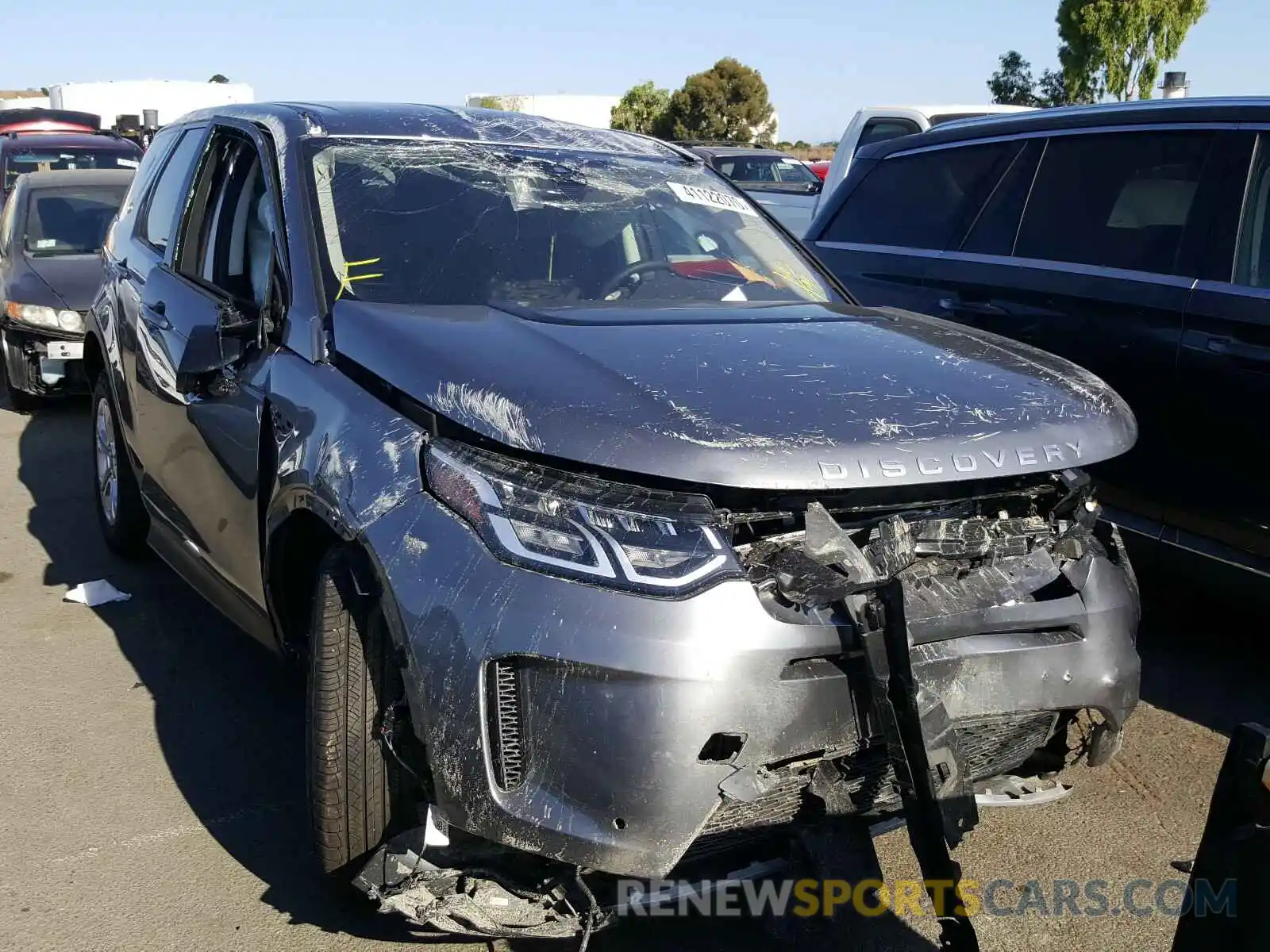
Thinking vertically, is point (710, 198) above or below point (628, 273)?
above

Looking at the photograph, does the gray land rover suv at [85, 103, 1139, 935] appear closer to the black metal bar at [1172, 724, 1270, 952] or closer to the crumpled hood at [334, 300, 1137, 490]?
the crumpled hood at [334, 300, 1137, 490]

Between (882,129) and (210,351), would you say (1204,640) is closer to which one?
(210,351)

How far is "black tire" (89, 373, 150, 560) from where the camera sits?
5.01 m

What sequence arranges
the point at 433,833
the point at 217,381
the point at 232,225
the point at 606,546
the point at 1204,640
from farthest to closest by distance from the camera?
1. the point at 1204,640
2. the point at 232,225
3. the point at 217,381
4. the point at 433,833
5. the point at 606,546

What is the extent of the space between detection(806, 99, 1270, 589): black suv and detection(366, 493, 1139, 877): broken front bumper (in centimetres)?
209

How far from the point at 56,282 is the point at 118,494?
4109mm

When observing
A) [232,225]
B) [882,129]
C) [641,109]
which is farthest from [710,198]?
[641,109]

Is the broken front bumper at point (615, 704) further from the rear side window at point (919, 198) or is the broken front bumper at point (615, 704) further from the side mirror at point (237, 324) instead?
the rear side window at point (919, 198)

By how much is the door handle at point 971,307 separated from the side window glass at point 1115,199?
0.25 m

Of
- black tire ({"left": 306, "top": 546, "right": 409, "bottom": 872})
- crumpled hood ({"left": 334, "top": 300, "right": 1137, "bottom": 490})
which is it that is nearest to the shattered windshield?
crumpled hood ({"left": 334, "top": 300, "right": 1137, "bottom": 490})

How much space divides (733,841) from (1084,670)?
0.84 meters

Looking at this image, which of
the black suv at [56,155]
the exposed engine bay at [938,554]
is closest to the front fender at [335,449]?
the exposed engine bay at [938,554]

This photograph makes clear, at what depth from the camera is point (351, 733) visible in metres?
2.63

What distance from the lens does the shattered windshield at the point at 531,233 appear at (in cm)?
339
